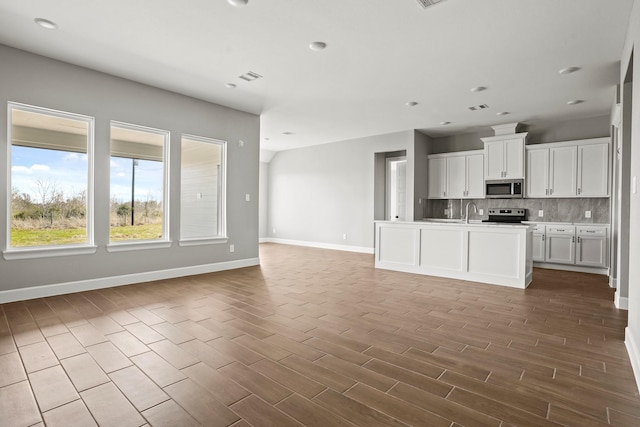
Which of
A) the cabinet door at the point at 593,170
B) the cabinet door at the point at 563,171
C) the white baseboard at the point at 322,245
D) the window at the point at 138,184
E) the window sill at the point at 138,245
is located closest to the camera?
the window sill at the point at 138,245

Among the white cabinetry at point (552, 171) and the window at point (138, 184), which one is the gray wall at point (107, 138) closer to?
the window at point (138, 184)

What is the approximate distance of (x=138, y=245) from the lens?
4.71 metres

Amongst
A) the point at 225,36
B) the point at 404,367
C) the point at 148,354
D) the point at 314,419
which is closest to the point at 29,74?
the point at 225,36

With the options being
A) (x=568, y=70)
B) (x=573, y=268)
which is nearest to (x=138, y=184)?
(x=568, y=70)

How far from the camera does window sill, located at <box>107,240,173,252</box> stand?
4469 mm

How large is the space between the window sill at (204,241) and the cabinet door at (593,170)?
6.48 m

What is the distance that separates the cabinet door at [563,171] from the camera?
610 centimetres

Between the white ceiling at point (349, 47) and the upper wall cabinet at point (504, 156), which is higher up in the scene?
the white ceiling at point (349, 47)

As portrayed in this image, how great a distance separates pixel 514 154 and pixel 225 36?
587 cm

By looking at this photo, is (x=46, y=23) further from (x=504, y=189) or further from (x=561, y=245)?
(x=561, y=245)

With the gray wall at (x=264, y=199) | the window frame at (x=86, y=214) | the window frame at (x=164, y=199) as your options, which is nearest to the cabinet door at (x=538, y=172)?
the window frame at (x=164, y=199)

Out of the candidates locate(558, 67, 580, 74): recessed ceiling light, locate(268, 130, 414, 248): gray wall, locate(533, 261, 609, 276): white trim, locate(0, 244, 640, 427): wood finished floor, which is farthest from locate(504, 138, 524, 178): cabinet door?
locate(0, 244, 640, 427): wood finished floor

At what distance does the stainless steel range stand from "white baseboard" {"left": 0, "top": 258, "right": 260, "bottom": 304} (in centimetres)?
533

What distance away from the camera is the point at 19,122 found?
12.7ft
